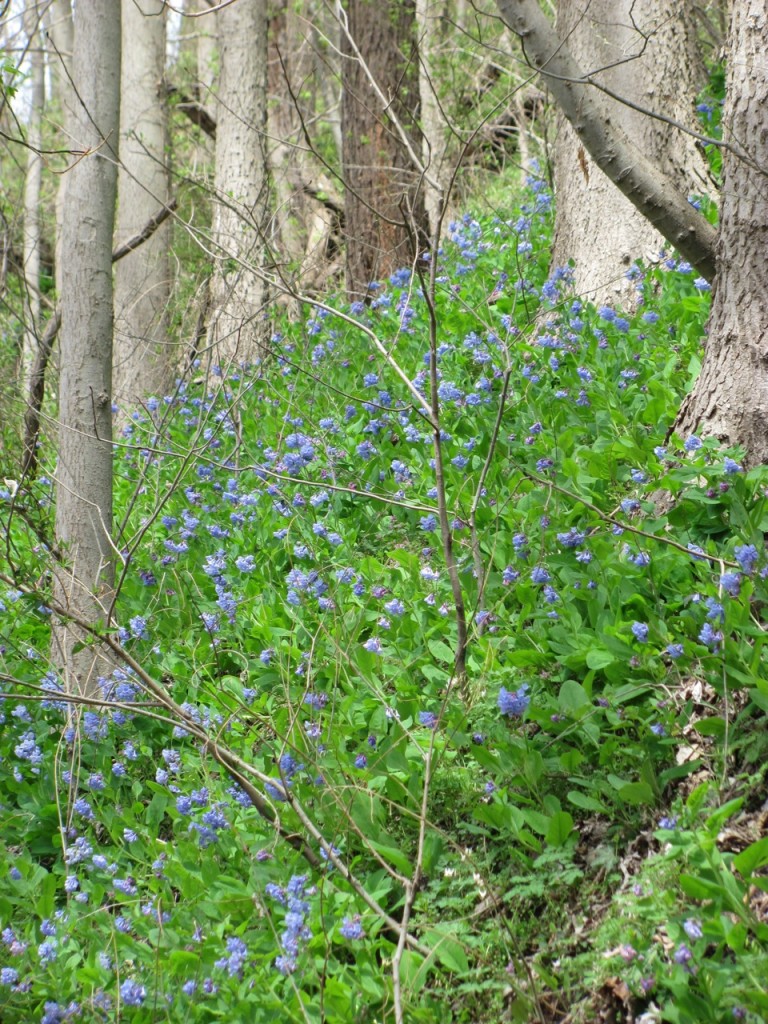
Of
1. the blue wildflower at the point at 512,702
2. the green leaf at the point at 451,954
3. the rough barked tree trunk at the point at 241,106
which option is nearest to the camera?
the green leaf at the point at 451,954

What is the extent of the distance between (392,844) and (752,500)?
1.35 meters

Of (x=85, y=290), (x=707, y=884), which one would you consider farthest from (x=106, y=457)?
(x=707, y=884)

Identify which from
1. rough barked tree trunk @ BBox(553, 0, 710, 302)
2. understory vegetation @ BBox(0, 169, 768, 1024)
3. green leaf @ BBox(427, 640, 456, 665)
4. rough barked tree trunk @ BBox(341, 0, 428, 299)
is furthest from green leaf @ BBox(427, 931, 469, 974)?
rough barked tree trunk @ BBox(341, 0, 428, 299)

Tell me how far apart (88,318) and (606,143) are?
186 centimetres

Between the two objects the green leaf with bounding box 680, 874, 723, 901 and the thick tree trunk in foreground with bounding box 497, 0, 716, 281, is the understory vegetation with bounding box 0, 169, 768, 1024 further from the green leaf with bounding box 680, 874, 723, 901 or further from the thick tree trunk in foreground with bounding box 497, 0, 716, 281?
the thick tree trunk in foreground with bounding box 497, 0, 716, 281

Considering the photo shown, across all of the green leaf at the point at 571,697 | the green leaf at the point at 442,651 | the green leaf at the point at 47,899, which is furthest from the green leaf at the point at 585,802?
the green leaf at the point at 47,899

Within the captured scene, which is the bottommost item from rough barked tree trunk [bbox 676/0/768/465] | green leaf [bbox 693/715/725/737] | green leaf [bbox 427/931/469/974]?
green leaf [bbox 427/931/469/974]

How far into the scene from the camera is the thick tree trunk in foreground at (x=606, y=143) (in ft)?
9.01

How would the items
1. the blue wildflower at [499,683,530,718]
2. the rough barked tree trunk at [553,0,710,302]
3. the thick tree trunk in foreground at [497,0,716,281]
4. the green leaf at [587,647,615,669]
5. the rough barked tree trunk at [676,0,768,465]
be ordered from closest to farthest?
the blue wildflower at [499,683,530,718], the green leaf at [587,647,615,669], the thick tree trunk in foreground at [497,0,716,281], the rough barked tree trunk at [676,0,768,465], the rough barked tree trunk at [553,0,710,302]

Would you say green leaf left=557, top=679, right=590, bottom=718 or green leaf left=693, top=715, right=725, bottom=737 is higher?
green leaf left=557, top=679, right=590, bottom=718

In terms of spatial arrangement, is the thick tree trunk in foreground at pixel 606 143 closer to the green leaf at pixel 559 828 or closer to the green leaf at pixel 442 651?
the green leaf at pixel 442 651

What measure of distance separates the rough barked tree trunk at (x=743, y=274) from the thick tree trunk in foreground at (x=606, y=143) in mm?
158

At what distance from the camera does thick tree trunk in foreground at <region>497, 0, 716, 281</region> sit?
2.75 m

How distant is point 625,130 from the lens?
187 inches
